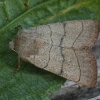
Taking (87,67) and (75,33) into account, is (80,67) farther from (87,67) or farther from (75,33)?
(75,33)

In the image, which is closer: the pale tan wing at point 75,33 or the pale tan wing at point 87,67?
the pale tan wing at point 87,67

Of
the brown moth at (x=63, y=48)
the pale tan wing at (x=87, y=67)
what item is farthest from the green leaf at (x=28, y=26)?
the pale tan wing at (x=87, y=67)

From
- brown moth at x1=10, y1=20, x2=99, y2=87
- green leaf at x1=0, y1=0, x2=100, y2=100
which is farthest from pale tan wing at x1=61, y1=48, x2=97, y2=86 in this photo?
green leaf at x1=0, y1=0, x2=100, y2=100

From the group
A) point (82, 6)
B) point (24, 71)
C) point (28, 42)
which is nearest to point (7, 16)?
point (28, 42)

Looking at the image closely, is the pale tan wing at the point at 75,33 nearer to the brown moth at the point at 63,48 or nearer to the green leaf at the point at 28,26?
the brown moth at the point at 63,48

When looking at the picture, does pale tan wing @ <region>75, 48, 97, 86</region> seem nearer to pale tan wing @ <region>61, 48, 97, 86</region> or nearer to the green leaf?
pale tan wing @ <region>61, 48, 97, 86</region>

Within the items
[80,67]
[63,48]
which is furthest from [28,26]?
[80,67]

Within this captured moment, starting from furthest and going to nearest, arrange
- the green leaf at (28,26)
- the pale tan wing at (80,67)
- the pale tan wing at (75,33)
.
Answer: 1. the pale tan wing at (75,33)
2. the pale tan wing at (80,67)
3. the green leaf at (28,26)

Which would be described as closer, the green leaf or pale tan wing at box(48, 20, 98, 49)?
the green leaf
